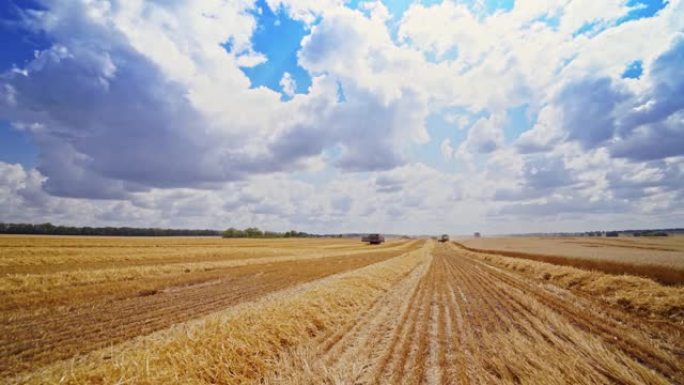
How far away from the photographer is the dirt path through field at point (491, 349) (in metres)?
6.45

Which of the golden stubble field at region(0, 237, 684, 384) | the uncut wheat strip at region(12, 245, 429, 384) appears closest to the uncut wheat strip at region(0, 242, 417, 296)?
the golden stubble field at region(0, 237, 684, 384)

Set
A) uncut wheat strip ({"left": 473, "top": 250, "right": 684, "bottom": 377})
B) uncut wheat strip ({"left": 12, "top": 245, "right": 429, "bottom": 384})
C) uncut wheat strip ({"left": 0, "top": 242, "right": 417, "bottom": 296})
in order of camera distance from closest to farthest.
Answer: uncut wheat strip ({"left": 12, "top": 245, "right": 429, "bottom": 384})
uncut wheat strip ({"left": 473, "top": 250, "right": 684, "bottom": 377})
uncut wheat strip ({"left": 0, "top": 242, "right": 417, "bottom": 296})

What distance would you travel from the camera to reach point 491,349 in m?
8.11

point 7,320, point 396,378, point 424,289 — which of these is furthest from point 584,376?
point 7,320

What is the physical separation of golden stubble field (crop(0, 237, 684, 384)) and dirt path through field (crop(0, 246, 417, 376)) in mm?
65

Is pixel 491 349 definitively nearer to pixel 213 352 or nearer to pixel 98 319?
pixel 213 352

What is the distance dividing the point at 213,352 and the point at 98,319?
25.9 ft

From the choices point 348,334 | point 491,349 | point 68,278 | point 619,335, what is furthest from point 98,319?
point 619,335

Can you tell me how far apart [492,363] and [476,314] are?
17.7 feet

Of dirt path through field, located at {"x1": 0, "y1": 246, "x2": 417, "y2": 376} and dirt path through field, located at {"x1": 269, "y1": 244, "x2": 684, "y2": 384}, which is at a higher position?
dirt path through field, located at {"x1": 269, "y1": 244, "x2": 684, "y2": 384}

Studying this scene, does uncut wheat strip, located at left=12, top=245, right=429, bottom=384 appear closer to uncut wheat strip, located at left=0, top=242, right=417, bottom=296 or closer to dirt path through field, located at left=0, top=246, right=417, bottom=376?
dirt path through field, located at left=0, top=246, right=417, bottom=376

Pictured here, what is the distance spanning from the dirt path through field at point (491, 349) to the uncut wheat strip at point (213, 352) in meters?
0.66

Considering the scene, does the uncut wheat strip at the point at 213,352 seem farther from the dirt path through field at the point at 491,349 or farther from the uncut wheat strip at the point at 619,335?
the uncut wheat strip at the point at 619,335

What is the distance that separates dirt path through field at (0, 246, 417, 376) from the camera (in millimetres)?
8508
